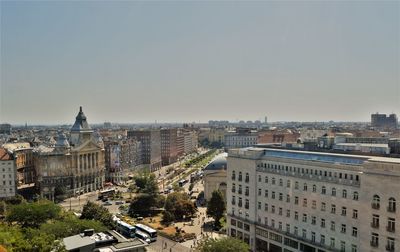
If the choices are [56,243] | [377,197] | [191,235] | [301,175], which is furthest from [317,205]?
[56,243]

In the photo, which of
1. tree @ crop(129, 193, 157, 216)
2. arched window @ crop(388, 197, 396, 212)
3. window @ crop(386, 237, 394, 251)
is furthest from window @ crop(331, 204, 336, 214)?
tree @ crop(129, 193, 157, 216)

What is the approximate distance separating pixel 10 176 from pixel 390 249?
378 feet

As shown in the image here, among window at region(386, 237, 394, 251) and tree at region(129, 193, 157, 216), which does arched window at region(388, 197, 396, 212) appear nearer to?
window at region(386, 237, 394, 251)

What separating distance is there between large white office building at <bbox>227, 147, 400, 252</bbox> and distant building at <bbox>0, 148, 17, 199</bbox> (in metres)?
82.1

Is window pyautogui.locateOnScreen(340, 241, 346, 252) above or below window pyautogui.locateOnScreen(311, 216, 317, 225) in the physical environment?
below

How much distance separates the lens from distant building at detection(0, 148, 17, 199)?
397 feet

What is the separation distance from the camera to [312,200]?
59.5 meters

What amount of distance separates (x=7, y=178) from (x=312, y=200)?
10348cm

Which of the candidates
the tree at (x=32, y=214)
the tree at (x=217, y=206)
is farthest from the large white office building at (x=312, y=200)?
the tree at (x=32, y=214)

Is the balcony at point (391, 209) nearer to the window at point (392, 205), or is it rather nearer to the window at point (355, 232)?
the window at point (392, 205)

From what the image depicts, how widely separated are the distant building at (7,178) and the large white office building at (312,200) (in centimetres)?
8212

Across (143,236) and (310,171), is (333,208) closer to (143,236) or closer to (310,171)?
(310,171)

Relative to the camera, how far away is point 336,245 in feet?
183

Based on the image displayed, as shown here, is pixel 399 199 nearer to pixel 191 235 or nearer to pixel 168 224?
pixel 191 235
